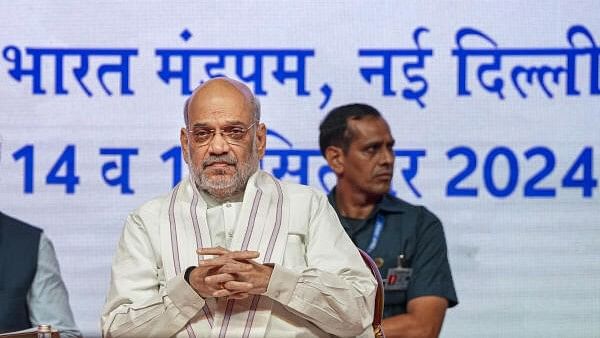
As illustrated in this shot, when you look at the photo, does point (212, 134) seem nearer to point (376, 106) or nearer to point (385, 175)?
point (385, 175)

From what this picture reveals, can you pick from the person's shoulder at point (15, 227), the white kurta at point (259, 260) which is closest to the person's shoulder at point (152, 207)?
the white kurta at point (259, 260)

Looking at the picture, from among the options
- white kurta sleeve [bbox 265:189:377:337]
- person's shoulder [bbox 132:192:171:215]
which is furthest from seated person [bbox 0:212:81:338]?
white kurta sleeve [bbox 265:189:377:337]

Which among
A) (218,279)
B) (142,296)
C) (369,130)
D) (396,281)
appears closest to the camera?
(218,279)

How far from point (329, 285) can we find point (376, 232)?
5.81 feet

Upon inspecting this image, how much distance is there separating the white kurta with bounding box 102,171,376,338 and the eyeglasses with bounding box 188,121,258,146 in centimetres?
15

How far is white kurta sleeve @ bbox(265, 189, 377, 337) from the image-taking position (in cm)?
345

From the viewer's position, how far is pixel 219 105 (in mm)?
3713

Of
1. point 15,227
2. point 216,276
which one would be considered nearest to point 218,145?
point 216,276

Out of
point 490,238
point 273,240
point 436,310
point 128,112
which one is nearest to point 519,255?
point 490,238

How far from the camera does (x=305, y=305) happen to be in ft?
11.4

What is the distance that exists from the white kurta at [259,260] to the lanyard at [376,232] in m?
1.38

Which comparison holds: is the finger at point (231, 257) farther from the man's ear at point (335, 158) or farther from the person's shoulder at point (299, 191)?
the man's ear at point (335, 158)

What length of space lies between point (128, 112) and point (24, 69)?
0.51m

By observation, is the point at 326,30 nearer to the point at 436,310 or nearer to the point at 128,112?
the point at 128,112
